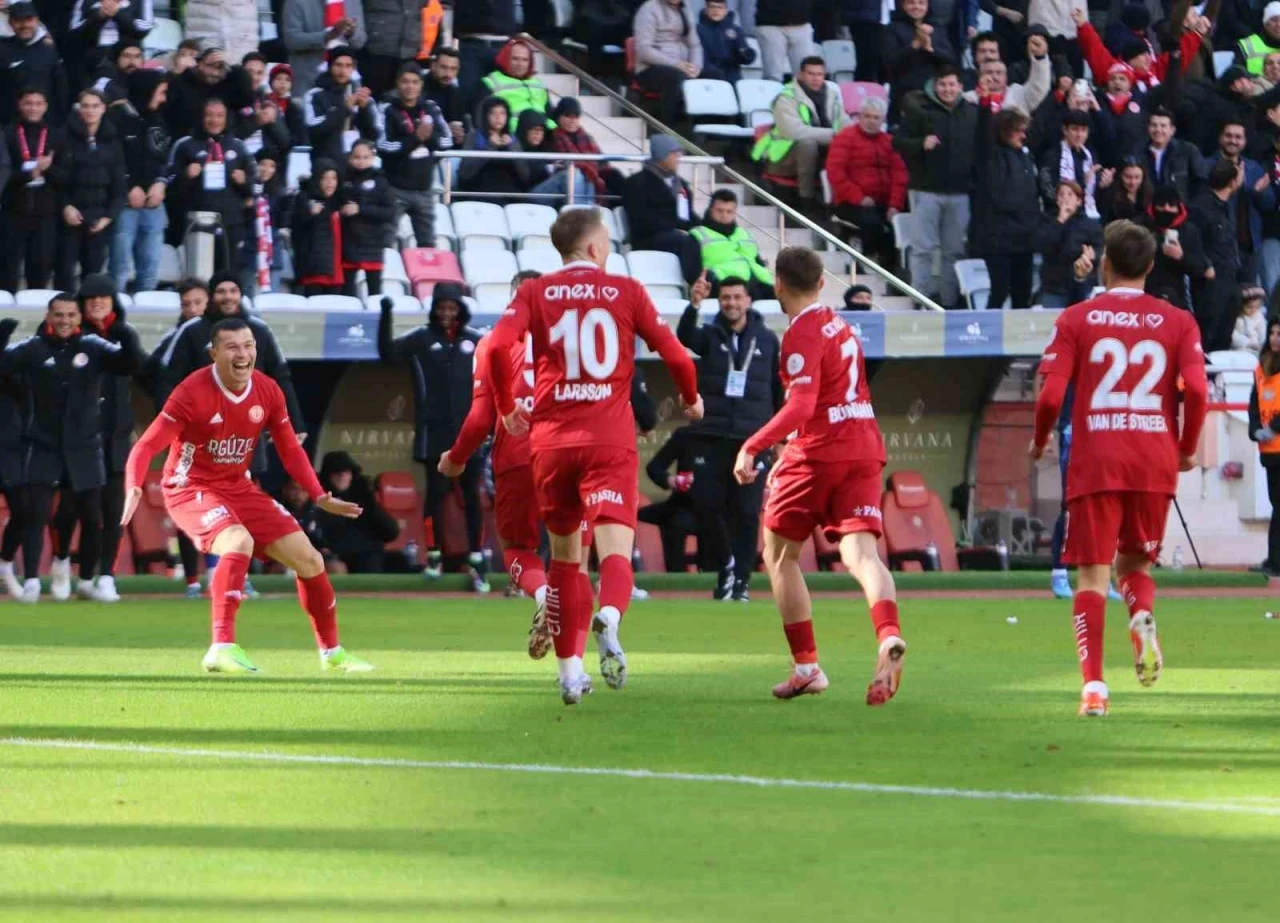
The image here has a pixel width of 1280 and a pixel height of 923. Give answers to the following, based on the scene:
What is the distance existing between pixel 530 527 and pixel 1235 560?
37.8 feet

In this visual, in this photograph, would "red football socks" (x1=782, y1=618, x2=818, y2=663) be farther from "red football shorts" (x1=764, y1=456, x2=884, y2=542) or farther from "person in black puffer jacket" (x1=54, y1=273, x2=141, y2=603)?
"person in black puffer jacket" (x1=54, y1=273, x2=141, y2=603)

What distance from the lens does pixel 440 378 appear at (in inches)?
714

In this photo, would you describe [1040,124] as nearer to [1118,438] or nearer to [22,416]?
[22,416]

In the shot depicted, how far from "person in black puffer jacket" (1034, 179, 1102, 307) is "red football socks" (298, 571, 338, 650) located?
11.7 m

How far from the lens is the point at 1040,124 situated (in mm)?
23406

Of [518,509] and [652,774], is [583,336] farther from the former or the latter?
[518,509]

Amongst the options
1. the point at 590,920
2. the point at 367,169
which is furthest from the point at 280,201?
the point at 590,920

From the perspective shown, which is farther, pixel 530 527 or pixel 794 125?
pixel 794 125

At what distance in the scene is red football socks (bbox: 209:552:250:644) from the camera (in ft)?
35.8

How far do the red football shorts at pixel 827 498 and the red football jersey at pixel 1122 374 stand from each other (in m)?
0.86

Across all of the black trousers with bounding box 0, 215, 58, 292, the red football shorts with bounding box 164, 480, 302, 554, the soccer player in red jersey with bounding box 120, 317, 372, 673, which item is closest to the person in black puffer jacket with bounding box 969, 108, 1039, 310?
the black trousers with bounding box 0, 215, 58, 292

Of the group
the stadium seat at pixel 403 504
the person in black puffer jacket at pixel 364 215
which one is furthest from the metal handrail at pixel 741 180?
the stadium seat at pixel 403 504

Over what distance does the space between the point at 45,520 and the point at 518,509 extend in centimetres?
631

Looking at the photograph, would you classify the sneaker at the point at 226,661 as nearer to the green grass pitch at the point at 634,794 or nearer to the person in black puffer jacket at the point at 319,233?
the green grass pitch at the point at 634,794
